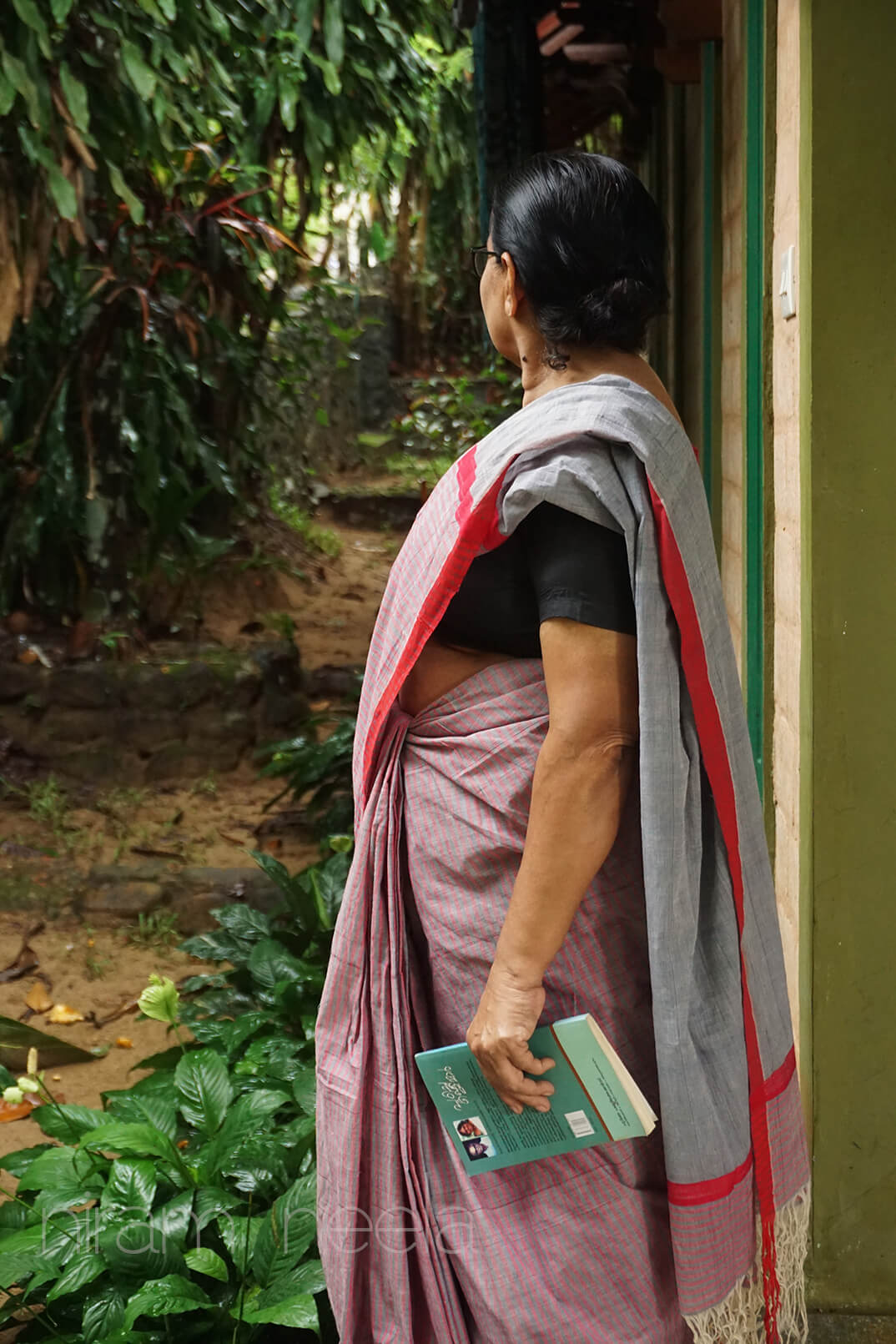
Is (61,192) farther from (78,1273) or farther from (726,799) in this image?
(726,799)

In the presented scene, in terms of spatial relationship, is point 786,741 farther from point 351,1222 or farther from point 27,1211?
point 27,1211

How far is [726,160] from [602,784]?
2285mm

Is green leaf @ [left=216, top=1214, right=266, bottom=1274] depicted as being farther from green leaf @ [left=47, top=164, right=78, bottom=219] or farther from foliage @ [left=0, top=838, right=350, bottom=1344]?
green leaf @ [left=47, top=164, right=78, bottom=219]

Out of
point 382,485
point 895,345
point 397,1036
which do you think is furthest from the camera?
point 382,485

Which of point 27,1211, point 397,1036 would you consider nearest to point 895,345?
point 397,1036

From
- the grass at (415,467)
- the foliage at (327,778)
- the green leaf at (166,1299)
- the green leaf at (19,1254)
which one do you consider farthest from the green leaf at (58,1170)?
the grass at (415,467)

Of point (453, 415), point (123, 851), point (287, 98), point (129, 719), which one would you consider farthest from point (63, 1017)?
point (453, 415)

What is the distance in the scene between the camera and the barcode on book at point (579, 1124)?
1308 mm

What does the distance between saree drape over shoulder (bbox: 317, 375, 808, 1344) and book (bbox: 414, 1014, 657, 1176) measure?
0.05m

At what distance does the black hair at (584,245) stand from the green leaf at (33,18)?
3.41 metres

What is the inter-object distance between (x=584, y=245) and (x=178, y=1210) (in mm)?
1585

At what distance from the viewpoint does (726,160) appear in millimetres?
3068

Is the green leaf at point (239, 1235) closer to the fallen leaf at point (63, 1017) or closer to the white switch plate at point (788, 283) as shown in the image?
the white switch plate at point (788, 283)

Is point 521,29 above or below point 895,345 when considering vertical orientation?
above
